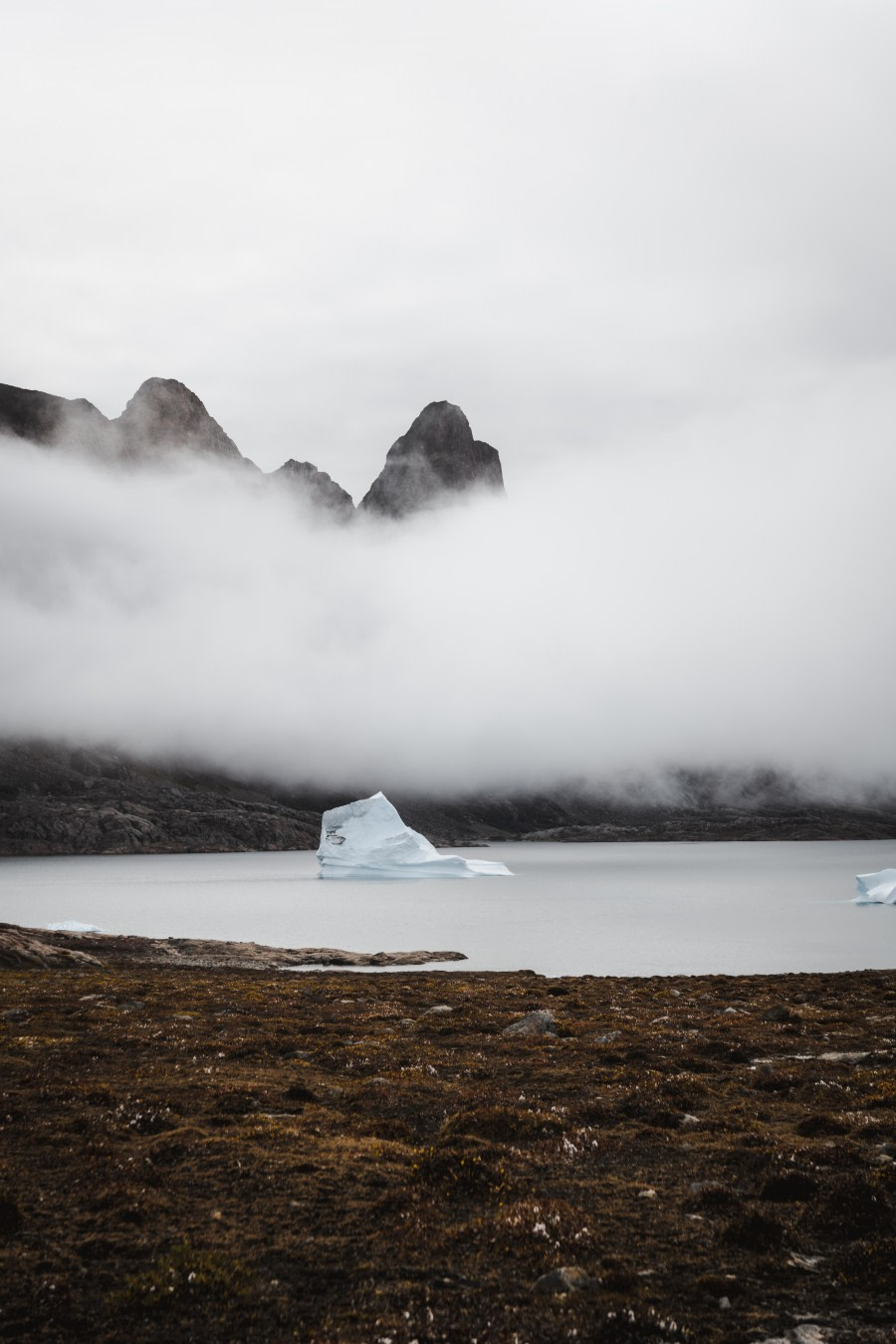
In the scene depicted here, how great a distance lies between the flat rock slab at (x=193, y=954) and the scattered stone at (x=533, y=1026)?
36.3m

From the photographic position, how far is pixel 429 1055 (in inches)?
1077

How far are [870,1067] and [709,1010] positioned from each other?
15.5m

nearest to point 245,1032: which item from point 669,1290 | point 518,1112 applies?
point 518,1112

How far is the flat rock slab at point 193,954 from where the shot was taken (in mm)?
63625

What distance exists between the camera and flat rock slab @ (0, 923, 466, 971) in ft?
209

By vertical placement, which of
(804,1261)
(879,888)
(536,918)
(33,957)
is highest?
(804,1261)

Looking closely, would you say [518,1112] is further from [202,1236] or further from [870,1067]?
[870,1067]

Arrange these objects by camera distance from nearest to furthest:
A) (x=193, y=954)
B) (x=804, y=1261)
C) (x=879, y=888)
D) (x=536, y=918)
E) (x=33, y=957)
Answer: (x=804, y=1261) < (x=33, y=957) < (x=193, y=954) < (x=536, y=918) < (x=879, y=888)

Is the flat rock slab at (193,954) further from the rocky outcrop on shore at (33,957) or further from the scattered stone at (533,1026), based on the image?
the scattered stone at (533,1026)

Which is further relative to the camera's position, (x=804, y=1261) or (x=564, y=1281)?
(x=804, y=1261)

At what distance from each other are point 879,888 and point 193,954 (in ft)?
316

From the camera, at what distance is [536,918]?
11900 cm

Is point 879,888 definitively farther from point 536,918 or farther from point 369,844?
point 369,844

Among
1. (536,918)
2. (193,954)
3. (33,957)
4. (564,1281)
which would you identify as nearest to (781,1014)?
(564,1281)
